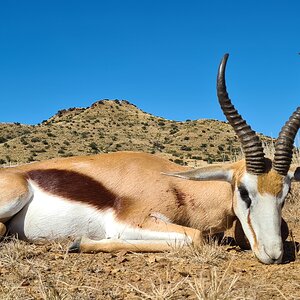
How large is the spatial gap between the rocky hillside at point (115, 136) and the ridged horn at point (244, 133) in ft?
121

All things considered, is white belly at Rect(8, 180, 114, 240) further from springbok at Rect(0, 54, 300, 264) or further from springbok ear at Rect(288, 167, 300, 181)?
springbok ear at Rect(288, 167, 300, 181)

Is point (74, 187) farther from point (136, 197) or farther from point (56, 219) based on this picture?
point (136, 197)

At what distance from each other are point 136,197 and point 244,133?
61.5 inches

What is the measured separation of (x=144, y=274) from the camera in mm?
4758

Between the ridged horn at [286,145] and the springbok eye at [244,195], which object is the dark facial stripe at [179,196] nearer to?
the springbok eye at [244,195]

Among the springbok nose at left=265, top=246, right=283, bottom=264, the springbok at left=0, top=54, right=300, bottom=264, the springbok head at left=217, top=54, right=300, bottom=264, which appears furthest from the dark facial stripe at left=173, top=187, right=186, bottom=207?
the springbok nose at left=265, top=246, right=283, bottom=264

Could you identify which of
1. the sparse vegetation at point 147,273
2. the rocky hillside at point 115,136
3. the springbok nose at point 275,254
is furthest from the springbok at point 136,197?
the rocky hillside at point 115,136

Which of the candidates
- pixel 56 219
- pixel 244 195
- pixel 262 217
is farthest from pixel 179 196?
pixel 56 219

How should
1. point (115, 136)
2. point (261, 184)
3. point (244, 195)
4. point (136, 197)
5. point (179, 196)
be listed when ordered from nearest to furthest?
point (261, 184)
point (244, 195)
point (136, 197)
point (179, 196)
point (115, 136)

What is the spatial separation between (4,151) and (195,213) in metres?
47.2

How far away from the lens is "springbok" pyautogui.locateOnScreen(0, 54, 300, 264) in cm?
582

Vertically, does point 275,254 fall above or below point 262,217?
below

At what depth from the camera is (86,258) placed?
553 cm

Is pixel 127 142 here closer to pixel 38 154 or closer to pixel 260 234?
pixel 38 154
